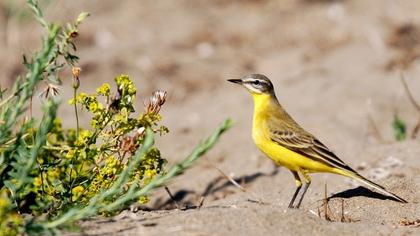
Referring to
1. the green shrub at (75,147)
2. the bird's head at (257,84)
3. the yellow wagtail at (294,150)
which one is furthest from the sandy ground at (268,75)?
the bird's head at (257,84)

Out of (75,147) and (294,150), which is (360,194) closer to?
(294,150)

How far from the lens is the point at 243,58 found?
1330 cm

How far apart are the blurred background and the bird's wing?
6.38ft

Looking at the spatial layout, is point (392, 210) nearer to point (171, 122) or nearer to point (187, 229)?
point (187, 229)

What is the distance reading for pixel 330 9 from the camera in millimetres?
14672

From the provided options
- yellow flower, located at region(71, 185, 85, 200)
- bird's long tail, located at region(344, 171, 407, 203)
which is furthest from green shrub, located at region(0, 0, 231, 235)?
bird's long tail, located at region(344, 171, 407, 203)

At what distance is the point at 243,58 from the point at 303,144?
6.90 m

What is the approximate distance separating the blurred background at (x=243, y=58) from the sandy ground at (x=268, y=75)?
0.08 ft

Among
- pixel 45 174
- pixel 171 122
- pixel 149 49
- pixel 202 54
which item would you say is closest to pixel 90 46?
pixel 149 49

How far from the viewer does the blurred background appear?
1023 cm

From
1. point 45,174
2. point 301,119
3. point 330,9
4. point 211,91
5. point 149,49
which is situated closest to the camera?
point 45,174

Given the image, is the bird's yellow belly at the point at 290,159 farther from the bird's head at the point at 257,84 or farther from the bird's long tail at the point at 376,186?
the bird's head at the point at 257,84

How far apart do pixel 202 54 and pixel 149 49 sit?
34.7 inches

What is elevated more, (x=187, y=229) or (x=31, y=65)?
(x=31, y=65)
